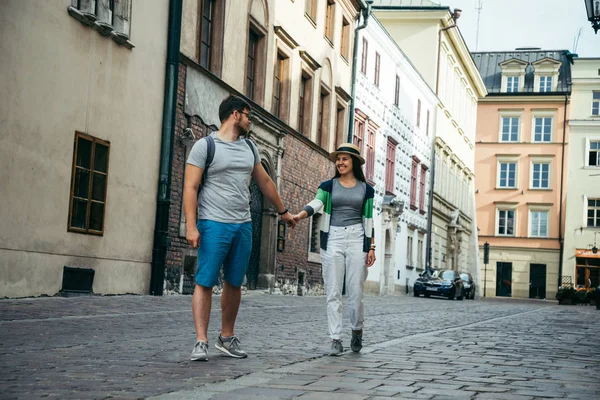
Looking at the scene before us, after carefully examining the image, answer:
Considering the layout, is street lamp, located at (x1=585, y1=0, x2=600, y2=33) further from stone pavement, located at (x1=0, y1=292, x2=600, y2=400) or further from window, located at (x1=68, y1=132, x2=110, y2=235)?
window, located at (x1=68, y1=132, x2=110, y2=235)

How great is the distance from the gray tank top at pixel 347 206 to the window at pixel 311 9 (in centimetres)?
1972

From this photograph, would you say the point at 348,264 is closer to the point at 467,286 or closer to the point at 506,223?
the point at 467,286

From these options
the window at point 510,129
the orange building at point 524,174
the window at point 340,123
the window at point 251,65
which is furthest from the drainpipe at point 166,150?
the window at point 510,129

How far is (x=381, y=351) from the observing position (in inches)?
352

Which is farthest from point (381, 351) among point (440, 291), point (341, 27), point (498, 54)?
point (498, 54)

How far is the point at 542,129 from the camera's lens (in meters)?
66.8

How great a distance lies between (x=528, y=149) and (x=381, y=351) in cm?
6008

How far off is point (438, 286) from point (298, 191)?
1290 cm

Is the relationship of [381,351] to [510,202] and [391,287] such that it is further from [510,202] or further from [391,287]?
[510,202]

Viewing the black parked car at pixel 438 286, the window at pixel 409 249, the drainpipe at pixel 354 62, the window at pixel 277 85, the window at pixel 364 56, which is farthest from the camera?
the window at pixel 409 249

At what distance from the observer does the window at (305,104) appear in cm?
2859

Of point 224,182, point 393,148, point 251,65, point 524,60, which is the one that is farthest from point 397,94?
point 224,182

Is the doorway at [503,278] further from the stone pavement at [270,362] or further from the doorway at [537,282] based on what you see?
the stone pavement at [270,362]

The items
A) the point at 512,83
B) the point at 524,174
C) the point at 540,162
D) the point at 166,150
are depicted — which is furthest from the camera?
the point at 512,83
